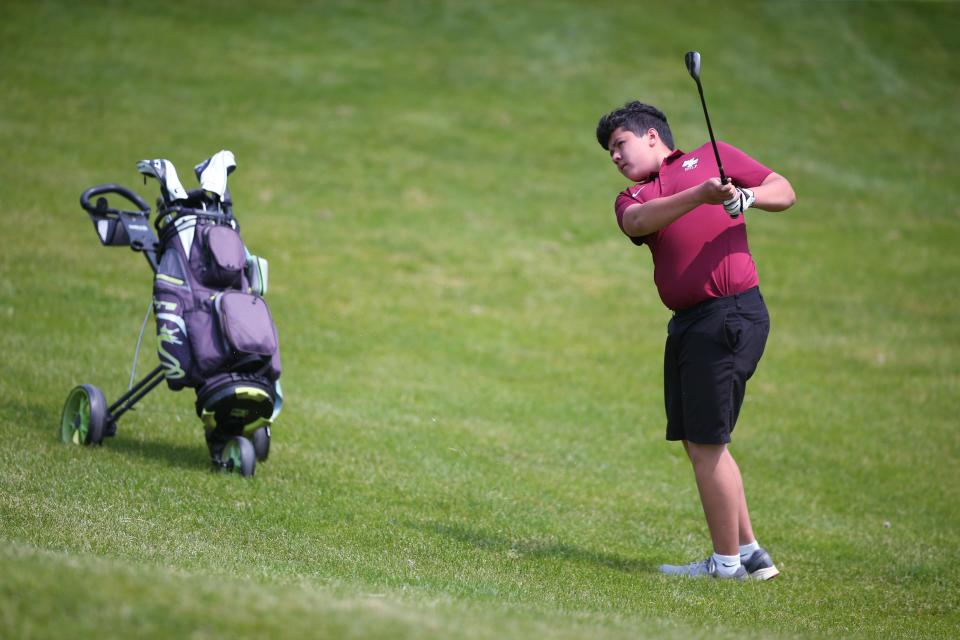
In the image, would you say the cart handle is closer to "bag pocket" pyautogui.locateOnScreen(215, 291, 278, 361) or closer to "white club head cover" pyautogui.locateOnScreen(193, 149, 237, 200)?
"white club head cover" pyautogui.locateOnScreen(193, 149, 237, 200)

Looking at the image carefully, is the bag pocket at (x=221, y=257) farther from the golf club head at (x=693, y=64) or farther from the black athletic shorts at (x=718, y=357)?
the golf club head at (x=693, y=64)

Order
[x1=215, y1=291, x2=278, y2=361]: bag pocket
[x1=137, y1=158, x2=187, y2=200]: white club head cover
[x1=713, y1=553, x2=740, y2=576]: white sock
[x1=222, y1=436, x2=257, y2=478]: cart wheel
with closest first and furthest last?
[x1=713, y1=553, x2=740, y2=576]: white sock < [x1=215, y1=291, x2=278, y2=361]: bag pocket < [x1=222, y1=436, x2=257, y2=478]: cart wheel < [x1=137, y1=158, x2=187, y2=200]: white club head cover

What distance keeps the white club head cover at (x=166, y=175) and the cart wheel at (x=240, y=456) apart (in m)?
1.70

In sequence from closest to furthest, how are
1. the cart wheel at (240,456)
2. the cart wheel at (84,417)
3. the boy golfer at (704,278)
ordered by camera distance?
1. the boy golfer at (704,278)
2. the cart wheel at (240,456)
3. the cart wheel at (84,417)

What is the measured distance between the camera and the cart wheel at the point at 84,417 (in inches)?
299

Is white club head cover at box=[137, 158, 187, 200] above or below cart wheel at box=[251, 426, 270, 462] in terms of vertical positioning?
above

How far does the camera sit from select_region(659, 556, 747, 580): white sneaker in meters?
6.25

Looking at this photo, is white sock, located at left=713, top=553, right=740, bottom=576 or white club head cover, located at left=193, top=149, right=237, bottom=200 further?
white club head cover, located at left=193, top=149, right=237, bottom=200

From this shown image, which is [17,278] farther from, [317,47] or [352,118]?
[317,47]

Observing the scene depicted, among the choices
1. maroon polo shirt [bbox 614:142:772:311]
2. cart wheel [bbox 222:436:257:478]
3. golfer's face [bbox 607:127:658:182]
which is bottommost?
cart wheel [bbox 222:436:257:478]

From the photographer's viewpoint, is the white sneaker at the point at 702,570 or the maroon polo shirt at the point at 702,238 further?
the white sneaker at the point at 702,570

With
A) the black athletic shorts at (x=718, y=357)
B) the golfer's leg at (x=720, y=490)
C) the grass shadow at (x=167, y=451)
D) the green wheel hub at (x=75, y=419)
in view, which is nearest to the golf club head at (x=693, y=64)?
the black athletic shorts at (x=718, y=357)

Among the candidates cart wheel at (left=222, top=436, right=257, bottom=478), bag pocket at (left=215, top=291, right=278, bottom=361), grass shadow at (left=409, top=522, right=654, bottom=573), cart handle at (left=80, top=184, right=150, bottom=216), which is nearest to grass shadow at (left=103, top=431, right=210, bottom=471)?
cart wheel at (left=222, top=436, right=257, bottom=478)

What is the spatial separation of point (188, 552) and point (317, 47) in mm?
20304
